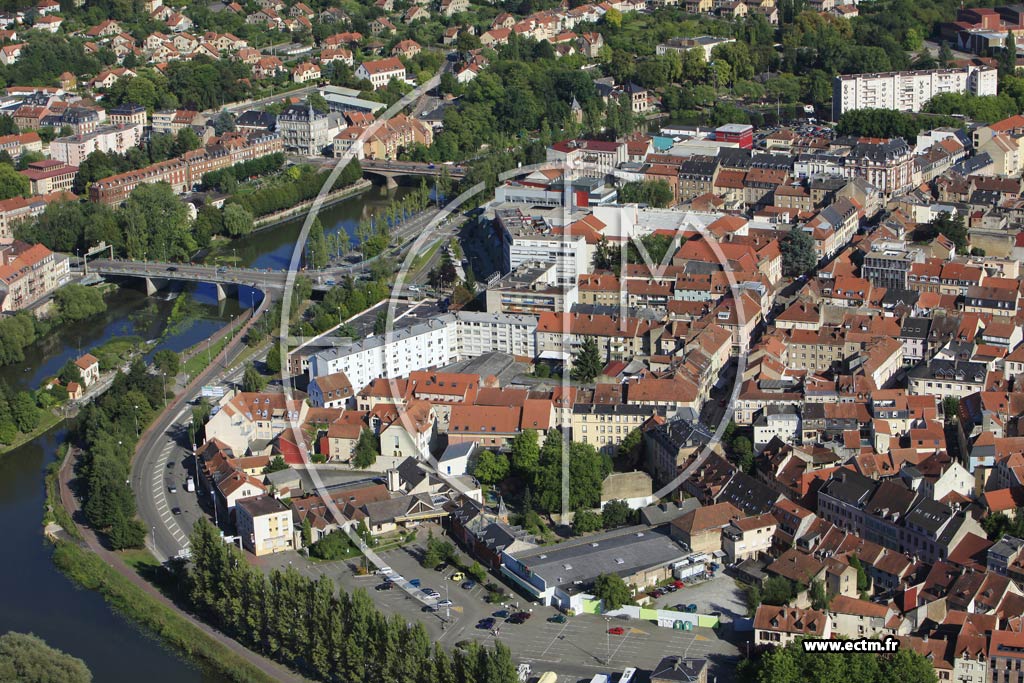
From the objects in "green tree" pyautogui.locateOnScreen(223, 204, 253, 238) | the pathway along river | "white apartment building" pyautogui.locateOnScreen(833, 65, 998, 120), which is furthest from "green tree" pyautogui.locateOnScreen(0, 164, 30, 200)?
"white apartment building" pyautogui.locateOnScreen(833, 65, 998, 120)

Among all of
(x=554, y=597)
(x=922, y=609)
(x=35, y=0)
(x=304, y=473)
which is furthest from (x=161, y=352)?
(x=35, y=0)

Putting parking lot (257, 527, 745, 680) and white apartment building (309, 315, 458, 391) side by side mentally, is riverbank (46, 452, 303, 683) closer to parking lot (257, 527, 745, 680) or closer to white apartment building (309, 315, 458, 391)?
parking lot (257, 527, 745, 680)

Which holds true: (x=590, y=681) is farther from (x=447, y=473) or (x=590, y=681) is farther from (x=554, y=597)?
(x=447, y=473)

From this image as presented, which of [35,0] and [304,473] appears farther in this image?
[35,0]

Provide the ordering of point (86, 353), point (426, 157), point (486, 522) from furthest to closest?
point (426, 157), point (86, 353), point (486, 522)

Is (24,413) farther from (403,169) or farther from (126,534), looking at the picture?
(403,169)

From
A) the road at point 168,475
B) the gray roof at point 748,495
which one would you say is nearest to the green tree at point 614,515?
the gray roof at point 748,495

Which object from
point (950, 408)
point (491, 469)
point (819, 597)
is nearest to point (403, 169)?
point (491, 469)
